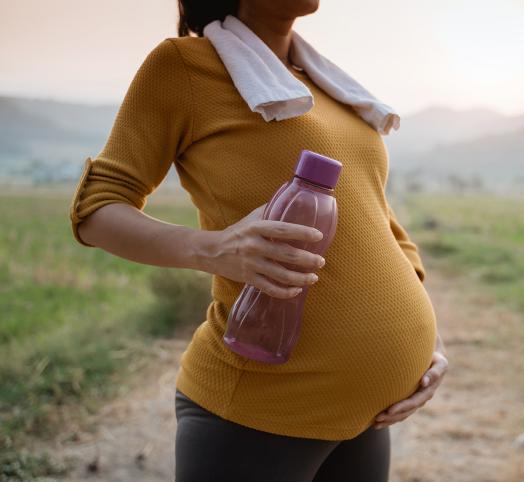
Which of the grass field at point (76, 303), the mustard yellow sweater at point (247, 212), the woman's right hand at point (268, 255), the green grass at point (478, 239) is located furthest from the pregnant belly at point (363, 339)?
the green grass at point (478, 239)

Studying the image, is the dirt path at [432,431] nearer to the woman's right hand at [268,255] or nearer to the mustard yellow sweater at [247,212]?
the mustard yellow sweater at [247,212]

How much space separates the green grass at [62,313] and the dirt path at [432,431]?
183 millimetres

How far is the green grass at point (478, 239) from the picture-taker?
608cm

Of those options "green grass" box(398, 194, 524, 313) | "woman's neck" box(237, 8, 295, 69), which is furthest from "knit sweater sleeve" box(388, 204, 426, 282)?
"green grass" box(398, 194, 524, 313)

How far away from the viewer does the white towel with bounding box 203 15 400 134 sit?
85 centimetres

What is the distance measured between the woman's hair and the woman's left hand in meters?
0.67

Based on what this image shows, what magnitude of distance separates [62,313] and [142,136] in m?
3.42

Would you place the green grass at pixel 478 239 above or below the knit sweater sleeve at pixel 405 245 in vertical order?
below

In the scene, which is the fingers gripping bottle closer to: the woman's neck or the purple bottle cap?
the purple bottle cap

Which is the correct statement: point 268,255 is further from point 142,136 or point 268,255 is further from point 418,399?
point 418,399

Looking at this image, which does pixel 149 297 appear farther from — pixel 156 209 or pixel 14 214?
pixel 156 209

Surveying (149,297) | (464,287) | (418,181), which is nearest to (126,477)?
(149,297)

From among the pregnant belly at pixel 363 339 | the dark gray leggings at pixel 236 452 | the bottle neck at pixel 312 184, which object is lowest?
the dark gray leggings at pixel 236 452

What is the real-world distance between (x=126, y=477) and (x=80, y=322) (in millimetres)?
1670
